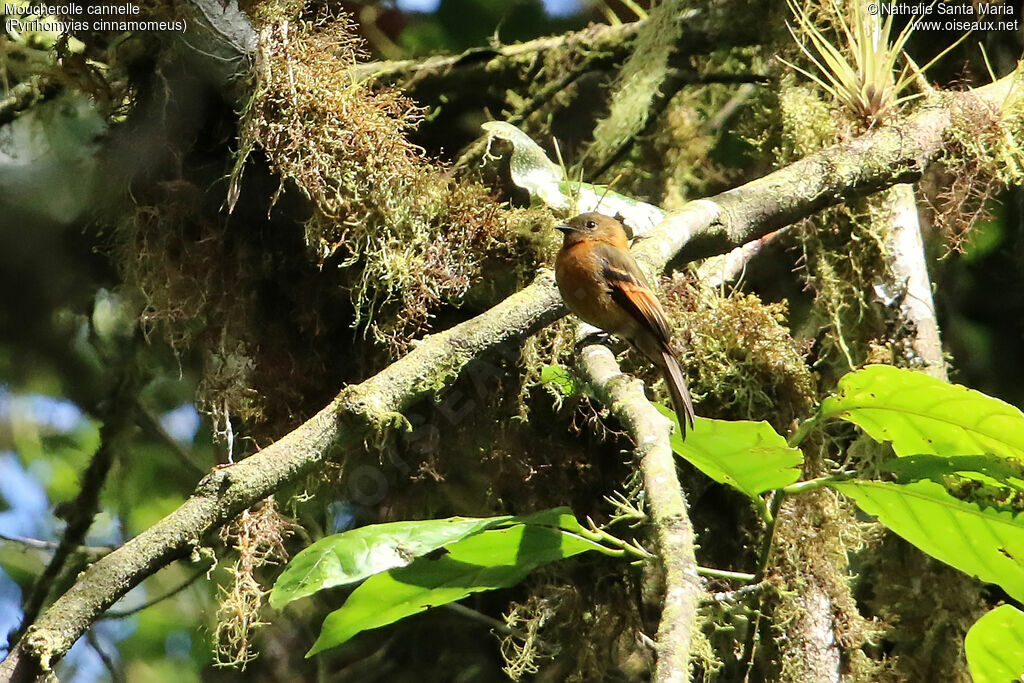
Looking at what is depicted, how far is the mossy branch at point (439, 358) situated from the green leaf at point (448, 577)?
29 centimetres

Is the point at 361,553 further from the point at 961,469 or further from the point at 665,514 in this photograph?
the point at 961,469

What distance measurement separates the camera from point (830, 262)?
3.22 meters

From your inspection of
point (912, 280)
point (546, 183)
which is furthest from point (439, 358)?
point (912, 280)

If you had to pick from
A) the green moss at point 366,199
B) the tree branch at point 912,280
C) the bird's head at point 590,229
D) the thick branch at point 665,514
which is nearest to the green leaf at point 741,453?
the thick branch at point 665,514

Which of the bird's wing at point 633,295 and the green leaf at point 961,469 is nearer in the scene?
the green leaf at point 961,469

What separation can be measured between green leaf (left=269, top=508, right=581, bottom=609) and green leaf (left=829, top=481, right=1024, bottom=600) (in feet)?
2.50

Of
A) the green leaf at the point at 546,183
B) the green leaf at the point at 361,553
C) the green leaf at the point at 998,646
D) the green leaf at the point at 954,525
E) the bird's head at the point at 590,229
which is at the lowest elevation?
the green leaf at the point at 998,646

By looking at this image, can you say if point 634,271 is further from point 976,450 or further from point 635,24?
point 635,24

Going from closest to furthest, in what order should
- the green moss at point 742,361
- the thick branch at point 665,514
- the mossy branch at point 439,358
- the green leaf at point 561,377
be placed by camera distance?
the thick branch at point 665,514 < the mossy branch at point 439,358 < the green leaf at point 561,377 < the green moss at point 742,361

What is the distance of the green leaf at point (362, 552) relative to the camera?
1735 millimetres

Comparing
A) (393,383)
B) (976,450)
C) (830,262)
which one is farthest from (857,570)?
(393,383)

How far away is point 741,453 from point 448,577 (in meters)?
0.65

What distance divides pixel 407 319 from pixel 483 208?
0.39 metres

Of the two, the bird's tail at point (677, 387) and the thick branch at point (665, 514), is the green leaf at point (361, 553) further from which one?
the bird's tail at point (677, 387)
